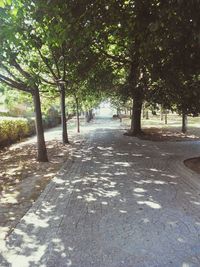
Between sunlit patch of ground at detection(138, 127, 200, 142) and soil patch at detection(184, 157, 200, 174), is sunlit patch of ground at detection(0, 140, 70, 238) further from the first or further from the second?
sunlit patch of ground at detection(138, 127, 200, 142)

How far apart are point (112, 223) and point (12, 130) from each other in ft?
49.6

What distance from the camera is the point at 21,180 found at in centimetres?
952

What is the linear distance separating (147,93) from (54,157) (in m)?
7.00

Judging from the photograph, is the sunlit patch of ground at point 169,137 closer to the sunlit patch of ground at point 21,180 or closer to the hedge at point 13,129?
the sunlit patch of ground at point 21,180

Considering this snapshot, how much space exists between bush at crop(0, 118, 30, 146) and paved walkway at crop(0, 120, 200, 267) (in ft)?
28.2

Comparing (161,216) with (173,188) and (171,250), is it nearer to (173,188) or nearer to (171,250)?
A: (171,250)

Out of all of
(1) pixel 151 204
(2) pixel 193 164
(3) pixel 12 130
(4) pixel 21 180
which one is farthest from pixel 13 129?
(1) pixel 151 204

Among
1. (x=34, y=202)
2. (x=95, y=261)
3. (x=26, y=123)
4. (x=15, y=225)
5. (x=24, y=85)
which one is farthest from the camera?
(x=26, y=123)

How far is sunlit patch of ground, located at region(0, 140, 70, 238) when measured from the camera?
21.9 ft

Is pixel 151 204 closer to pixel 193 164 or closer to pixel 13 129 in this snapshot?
pixel 193 164

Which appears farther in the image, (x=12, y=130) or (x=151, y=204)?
(x=12, y=130)

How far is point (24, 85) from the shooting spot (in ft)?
39.3

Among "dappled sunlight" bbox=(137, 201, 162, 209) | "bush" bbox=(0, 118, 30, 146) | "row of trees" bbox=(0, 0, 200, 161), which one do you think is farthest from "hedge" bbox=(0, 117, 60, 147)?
"dappled sunlight" bbox=(137, 201, 162, 209)

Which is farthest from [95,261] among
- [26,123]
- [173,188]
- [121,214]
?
[26,123]
